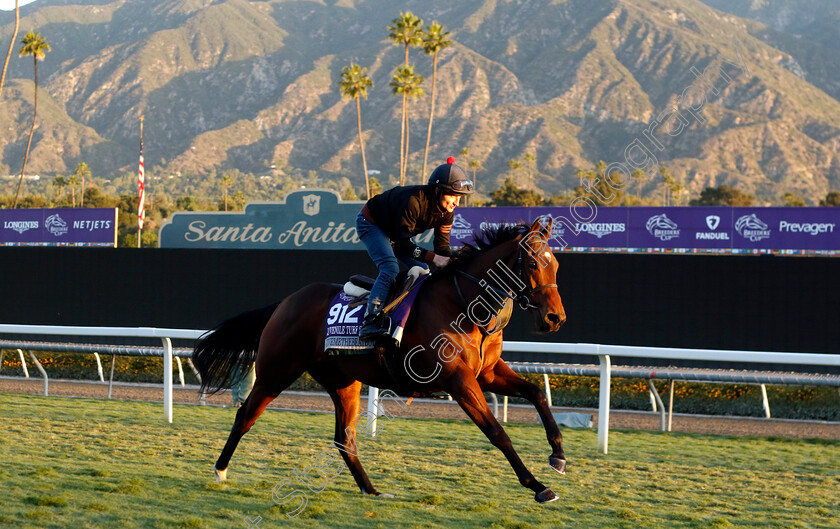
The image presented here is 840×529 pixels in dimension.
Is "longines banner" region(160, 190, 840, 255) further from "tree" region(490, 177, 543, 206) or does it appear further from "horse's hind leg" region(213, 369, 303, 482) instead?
"tree" region(490, 177, 543, 206)

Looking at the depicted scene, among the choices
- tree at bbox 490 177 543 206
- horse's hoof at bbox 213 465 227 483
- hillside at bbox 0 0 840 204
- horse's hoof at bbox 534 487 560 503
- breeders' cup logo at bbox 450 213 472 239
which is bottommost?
horse's hoof at bbox 213 465 227 483

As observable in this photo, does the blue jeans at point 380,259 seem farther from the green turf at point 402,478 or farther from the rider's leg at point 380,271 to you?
the green turf at point 402,478

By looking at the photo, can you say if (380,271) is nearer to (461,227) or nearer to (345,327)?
(345,327)

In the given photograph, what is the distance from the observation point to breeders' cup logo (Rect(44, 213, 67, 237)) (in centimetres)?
2011

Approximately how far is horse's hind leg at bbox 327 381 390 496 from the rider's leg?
633mm

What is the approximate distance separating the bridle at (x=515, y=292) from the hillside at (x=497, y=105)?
399 feet

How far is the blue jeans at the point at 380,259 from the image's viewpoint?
197 inches

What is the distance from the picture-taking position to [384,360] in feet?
16.4

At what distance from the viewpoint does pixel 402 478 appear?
570 cm

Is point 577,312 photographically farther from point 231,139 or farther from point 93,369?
point 231,139

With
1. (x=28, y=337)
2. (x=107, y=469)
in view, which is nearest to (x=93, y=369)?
(x=28, y=337)

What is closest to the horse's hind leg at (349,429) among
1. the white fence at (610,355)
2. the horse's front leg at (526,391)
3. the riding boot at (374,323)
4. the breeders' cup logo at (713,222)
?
the riding boot at (374,323)

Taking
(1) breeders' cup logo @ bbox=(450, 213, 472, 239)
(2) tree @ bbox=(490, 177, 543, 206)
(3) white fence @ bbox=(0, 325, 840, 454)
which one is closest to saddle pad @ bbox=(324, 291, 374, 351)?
(3) white fence @ bbox=(0, 325, 840, 454)

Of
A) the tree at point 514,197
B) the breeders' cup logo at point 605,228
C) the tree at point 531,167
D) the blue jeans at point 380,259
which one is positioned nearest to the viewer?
the blue jeans at point 380,259
